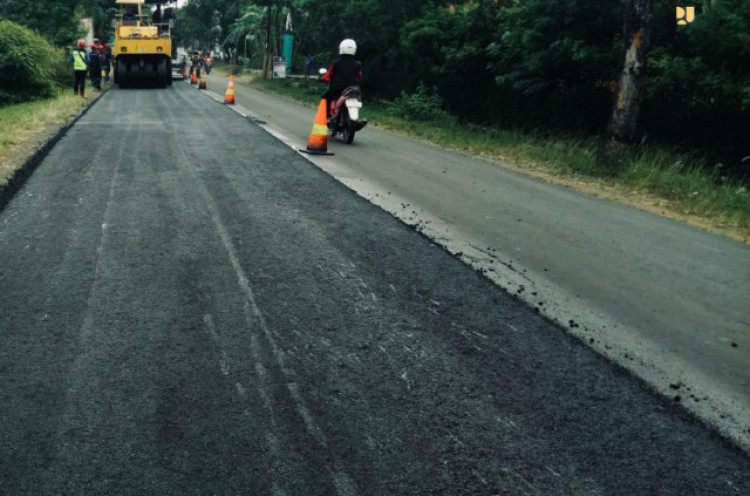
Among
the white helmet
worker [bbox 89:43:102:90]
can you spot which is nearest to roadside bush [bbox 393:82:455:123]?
the white helmet

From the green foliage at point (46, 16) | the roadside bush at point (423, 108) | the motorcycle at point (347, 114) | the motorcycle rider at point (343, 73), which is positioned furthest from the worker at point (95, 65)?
the motorcycle rider at point (343, 73)

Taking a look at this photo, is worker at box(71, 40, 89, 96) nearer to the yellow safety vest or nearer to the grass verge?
the yellow safety vest

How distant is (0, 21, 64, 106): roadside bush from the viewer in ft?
74.1

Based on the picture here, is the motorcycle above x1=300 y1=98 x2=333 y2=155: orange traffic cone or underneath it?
above

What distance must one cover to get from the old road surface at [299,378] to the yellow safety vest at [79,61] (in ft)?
58.2

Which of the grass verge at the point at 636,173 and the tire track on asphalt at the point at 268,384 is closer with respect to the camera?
the tire track on asphalt at the point at 268,384

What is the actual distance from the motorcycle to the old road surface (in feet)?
22.3

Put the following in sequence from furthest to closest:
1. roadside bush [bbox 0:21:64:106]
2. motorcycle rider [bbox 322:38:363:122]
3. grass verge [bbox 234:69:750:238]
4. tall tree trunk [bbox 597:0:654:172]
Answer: roadside bush [bbox 0:21:64:106] → motorcycle rider [bbox 322:38:363:122] → tall tree trunk [bbox 597:0:654:172] → grass verge [bbox 234:69:750:238]

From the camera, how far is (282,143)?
13.2 m

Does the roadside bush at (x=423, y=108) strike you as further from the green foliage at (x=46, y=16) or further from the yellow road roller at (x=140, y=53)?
the green foliage at (x=46, y=16)

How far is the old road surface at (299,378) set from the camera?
2.96m

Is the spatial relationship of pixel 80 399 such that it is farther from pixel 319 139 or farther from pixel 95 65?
pixel 95 65

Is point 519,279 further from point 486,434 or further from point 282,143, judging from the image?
point 282,143

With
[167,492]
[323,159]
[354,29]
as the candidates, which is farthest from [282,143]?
[354,29]
